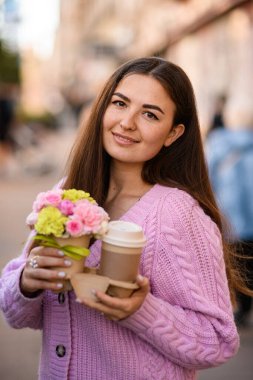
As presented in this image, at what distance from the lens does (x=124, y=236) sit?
1.58 m

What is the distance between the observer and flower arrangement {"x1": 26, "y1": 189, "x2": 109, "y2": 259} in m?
1.59

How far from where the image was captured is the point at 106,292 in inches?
63.6

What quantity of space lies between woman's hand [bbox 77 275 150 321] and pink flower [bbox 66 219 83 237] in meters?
0.15

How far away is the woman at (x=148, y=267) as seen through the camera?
1.78 metres

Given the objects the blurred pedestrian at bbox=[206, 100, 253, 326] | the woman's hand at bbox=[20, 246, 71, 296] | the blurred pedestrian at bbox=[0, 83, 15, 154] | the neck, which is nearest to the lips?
the neck

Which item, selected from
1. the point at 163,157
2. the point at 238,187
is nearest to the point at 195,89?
the point at 238,187

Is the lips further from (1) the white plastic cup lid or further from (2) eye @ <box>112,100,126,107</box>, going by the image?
(1) the white plastic cup lid

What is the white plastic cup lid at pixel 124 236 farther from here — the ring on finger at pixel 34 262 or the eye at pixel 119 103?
the eye at pixel 119 103

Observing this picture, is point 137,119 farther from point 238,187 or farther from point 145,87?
point 238,187

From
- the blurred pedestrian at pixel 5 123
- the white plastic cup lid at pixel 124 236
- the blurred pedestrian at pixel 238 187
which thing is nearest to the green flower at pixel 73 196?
the white plastic cup lid at pixel 124 236

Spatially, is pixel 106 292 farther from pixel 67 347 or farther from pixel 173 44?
pixel 173 44

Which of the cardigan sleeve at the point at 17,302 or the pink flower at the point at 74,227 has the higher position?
the pink flower at the point at 74,227

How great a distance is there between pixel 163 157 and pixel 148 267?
444mm

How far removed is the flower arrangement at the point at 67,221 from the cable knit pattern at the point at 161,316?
26 centimetres
